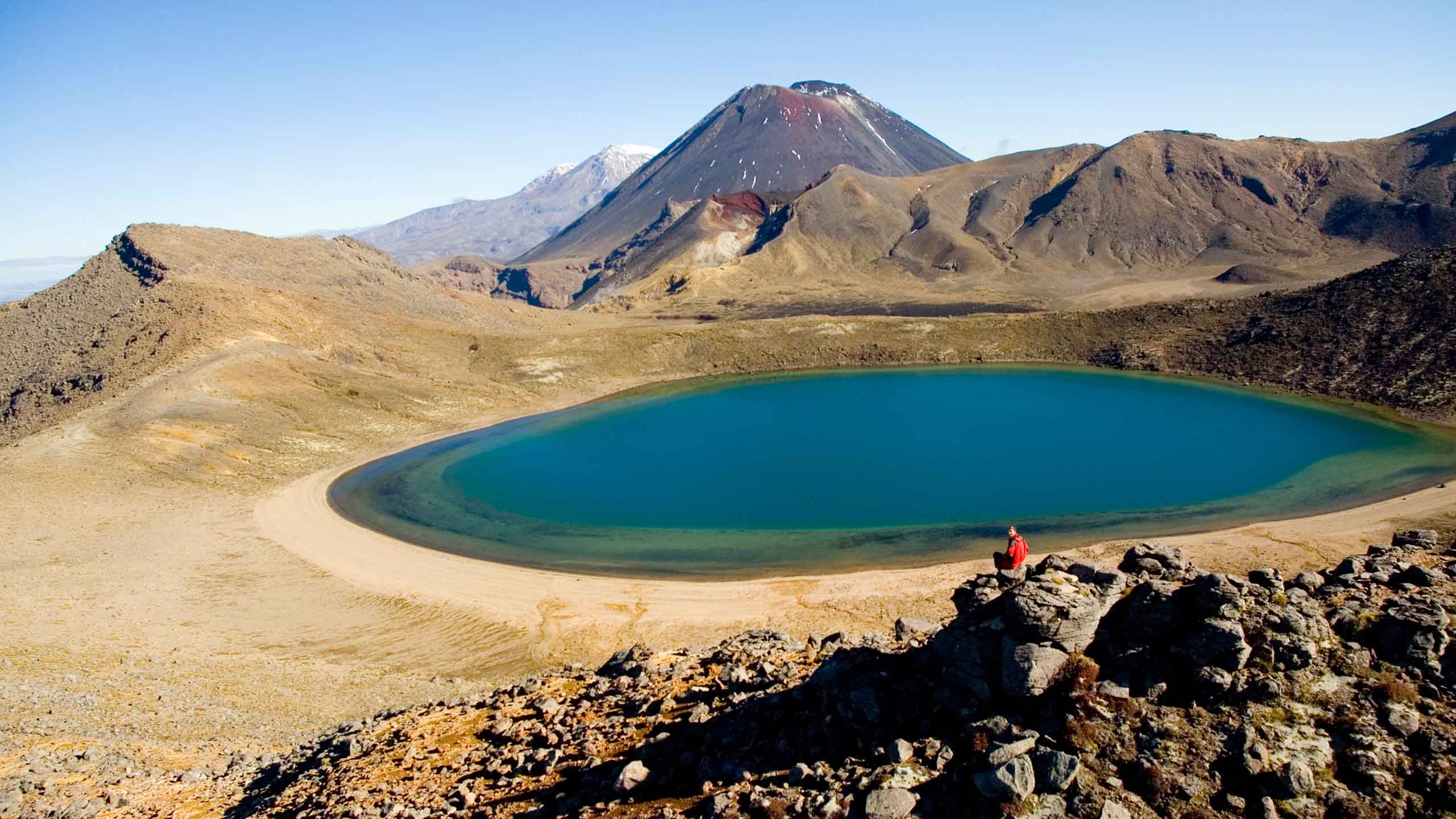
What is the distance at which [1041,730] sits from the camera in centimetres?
1089

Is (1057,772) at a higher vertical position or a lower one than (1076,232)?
lower

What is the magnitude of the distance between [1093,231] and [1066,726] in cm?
15184

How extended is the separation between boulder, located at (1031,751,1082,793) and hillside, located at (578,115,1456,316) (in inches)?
4224

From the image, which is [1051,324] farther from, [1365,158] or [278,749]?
[1365,158]

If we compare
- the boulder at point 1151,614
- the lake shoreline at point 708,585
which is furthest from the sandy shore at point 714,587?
the boulder at point 1151,614

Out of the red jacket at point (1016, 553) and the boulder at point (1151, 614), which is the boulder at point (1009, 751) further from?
the red jacket at point (1016, 553)

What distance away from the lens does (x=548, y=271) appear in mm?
199500

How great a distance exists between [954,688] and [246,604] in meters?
30.8

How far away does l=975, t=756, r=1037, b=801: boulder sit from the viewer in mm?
9805

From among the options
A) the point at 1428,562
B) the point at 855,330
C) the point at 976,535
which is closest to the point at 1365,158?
the point at 855,330

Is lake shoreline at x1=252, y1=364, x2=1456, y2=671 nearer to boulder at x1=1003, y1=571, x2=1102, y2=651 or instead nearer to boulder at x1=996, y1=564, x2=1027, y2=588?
boulder at x1=996, y1=564, x2=1027, y2=588

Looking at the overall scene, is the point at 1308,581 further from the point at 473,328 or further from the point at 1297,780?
the point at 473,328

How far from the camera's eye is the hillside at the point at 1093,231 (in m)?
120

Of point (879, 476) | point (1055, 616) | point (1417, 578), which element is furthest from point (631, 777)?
point (879, 476)
